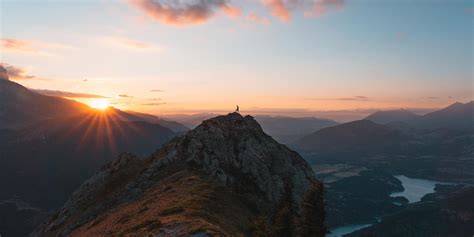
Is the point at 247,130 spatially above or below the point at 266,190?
above

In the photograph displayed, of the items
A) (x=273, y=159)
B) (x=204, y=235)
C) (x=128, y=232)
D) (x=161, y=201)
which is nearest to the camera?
(x=204, y=235)

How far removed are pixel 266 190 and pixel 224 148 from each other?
1851 cm

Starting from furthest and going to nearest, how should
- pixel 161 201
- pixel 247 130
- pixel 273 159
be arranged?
pixel 247 130 → pixel 273 159 → pixel 161 201

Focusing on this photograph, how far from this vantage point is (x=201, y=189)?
73500mm

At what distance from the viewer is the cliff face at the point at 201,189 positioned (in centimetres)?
5466

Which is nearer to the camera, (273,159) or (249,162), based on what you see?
(249,162)

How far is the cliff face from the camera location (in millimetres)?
54656

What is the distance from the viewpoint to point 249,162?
9925cm

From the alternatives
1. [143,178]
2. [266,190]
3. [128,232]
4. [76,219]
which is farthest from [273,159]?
[128,232]

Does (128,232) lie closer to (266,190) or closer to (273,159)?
(266,190)

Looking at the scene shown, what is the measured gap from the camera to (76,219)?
95438 millimetres

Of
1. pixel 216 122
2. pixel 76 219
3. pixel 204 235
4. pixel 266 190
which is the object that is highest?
pixel 216 122

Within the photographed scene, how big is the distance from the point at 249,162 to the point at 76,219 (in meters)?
44.0

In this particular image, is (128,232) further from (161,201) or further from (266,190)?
(266,190)
